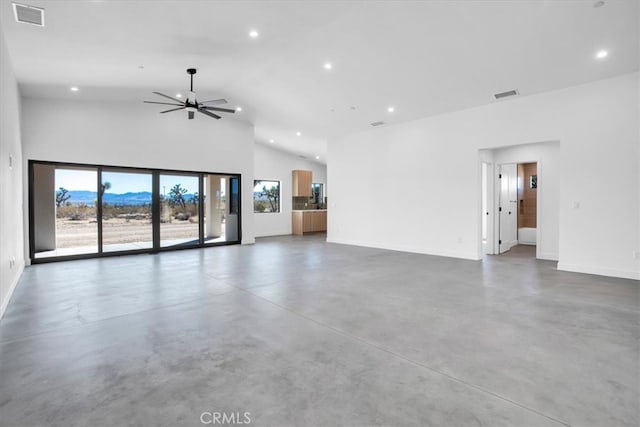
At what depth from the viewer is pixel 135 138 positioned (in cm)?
775

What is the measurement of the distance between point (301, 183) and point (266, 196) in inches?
56.4

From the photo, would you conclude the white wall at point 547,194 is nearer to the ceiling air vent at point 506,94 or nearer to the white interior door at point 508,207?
the white interior door at point 508,207

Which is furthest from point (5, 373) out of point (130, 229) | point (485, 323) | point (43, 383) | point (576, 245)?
point (576, 245)

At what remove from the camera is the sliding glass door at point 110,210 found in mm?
7184

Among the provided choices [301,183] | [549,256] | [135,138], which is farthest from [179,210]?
[549,256]

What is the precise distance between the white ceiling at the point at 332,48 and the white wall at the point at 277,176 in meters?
4.57

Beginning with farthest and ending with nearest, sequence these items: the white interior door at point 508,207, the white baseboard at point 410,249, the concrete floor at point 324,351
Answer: the white interior door at point 508,207, the white baseboard at point 410,249, the concrete floor at point 324,351

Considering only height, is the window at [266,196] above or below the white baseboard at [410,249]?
above

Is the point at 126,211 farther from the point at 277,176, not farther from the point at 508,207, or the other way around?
the point at 508,207

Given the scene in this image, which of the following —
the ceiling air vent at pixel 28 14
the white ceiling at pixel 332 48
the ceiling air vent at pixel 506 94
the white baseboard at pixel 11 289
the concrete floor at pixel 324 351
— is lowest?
the concrete floor at pixel 324 351

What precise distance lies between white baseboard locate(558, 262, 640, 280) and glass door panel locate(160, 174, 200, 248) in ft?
27.1

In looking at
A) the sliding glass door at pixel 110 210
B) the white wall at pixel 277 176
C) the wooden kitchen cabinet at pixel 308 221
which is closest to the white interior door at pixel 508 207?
the wooden kitchen cabinet at pixel 308 221

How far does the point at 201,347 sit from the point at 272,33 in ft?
14.1

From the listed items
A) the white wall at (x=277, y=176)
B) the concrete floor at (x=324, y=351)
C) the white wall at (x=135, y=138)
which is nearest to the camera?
the concrete floor at (x=324, y=351)
